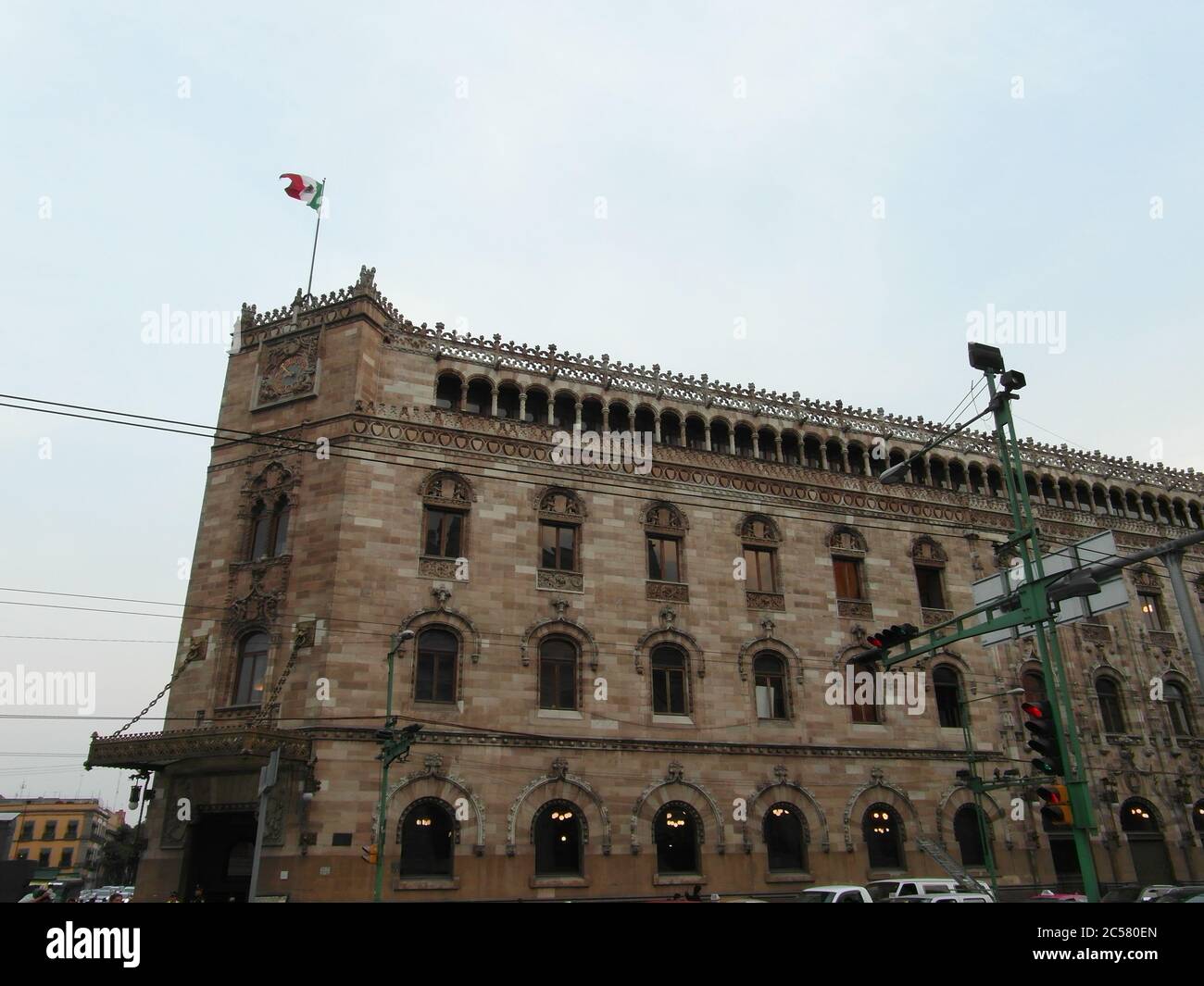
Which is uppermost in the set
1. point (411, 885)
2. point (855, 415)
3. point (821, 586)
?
point (855, 415)

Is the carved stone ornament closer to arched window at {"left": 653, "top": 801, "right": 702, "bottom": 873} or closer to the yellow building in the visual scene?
arched window at {"left": 653, "top": 801, "right": 702, "bottom": 873}

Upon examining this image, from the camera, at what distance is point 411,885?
24.9 m

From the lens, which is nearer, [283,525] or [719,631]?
[283,525]

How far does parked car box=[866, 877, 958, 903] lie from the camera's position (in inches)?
919

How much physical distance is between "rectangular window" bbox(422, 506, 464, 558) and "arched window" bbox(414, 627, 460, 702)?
2.76 metres

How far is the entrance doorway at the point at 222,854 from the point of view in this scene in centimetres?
2612

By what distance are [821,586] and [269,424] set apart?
72.0 feet

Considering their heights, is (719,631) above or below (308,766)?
above

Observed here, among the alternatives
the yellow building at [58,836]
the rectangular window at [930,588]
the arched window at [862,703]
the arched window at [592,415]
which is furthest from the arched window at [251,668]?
the yellow building at [58,836]

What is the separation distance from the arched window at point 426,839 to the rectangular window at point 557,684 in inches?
187

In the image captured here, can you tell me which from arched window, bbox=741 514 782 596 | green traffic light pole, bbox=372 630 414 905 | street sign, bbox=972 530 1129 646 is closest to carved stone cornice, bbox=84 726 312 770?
green traffic light pole, bbox=372 630 414 905

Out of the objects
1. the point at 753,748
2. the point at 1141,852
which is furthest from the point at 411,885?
the point at 1141,852

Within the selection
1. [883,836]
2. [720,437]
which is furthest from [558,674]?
[883,836]
